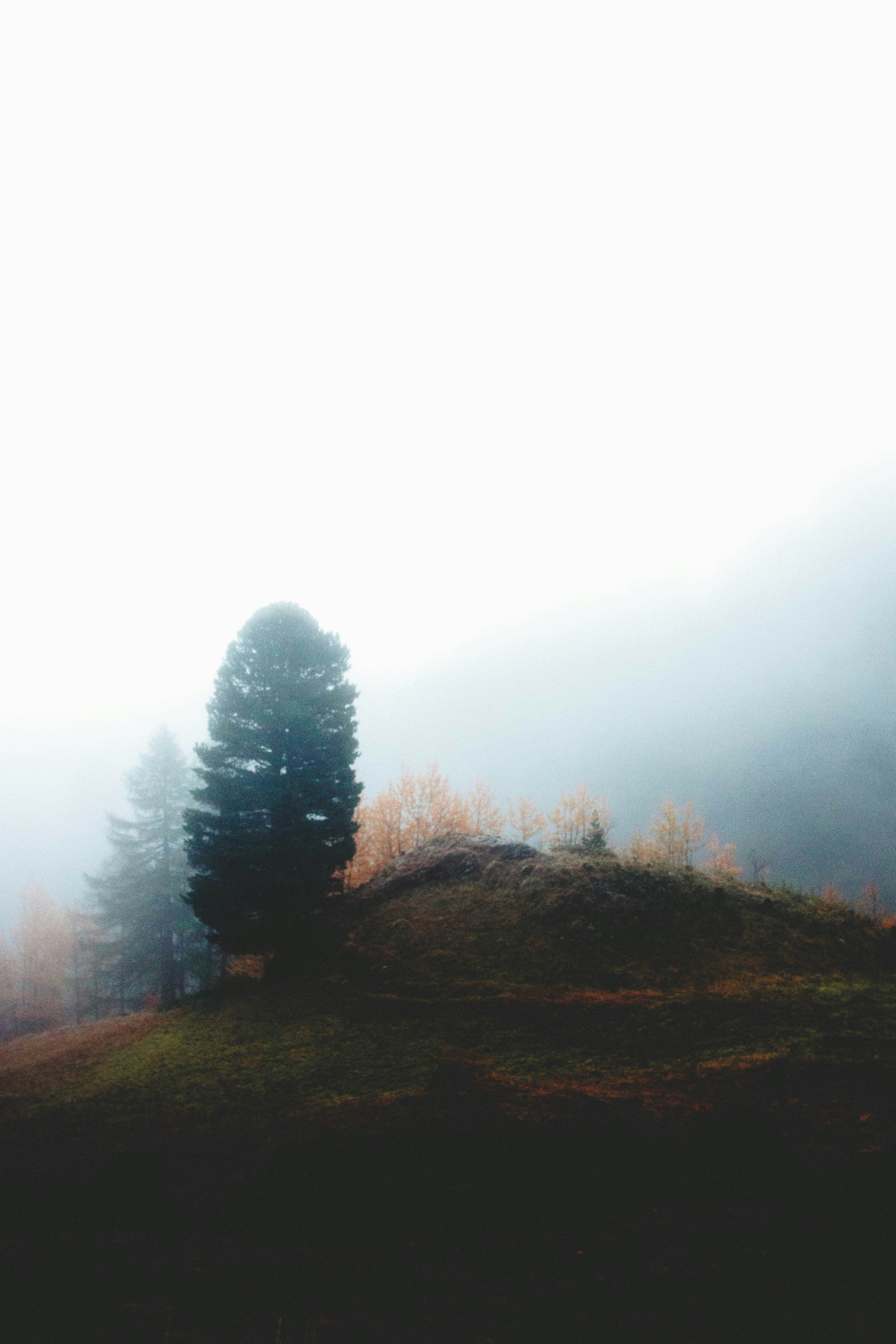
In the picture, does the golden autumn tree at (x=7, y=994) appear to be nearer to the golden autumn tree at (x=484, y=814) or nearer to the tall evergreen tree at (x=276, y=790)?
the tall evergreen tree at (x=276, y=790)

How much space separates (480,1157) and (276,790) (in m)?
11.9

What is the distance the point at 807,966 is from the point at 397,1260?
493 inches

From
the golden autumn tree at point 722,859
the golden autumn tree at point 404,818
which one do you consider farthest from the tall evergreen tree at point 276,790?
the golden autumn tree at point 722,859

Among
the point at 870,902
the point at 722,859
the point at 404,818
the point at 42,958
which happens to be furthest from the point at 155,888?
the point at 870,902

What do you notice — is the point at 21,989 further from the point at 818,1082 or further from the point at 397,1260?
the point at 818,1082

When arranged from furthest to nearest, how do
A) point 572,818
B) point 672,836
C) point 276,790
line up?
point 672,836 → point 572,818 → point 276,790

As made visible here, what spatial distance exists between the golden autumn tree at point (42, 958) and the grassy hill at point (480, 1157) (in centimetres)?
3228

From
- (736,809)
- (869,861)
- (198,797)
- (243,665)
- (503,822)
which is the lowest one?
(869,861)

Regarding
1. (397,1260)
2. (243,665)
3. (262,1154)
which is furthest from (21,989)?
(397,1260)

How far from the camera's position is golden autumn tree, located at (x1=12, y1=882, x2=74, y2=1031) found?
35.2 meters

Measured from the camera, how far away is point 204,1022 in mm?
12633

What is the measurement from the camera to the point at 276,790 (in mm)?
15805

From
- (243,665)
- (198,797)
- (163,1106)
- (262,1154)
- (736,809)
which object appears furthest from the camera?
(736,809)

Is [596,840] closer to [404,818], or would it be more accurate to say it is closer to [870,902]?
[404,818]
